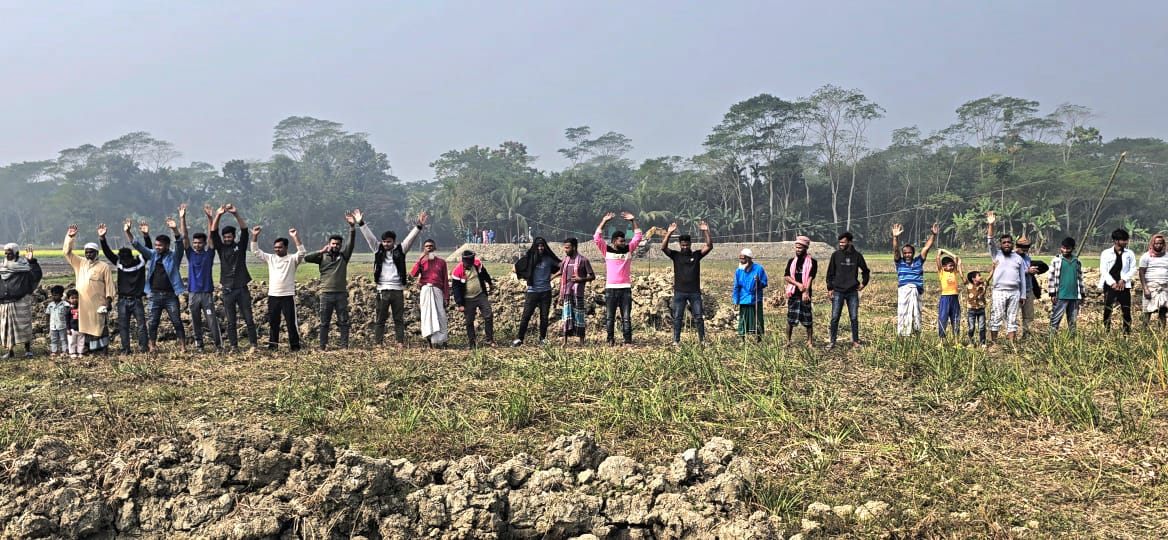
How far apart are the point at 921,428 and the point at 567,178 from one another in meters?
50.9

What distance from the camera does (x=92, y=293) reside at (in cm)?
871

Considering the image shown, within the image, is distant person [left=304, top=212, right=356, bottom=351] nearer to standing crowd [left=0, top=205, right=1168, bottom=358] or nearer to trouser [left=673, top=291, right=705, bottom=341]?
standing crowd [left=0, top=205, right=1168, bottom=358]

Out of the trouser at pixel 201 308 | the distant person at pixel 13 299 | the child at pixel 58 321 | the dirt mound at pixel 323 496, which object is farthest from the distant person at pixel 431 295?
the dirt mound at pixel 323 496

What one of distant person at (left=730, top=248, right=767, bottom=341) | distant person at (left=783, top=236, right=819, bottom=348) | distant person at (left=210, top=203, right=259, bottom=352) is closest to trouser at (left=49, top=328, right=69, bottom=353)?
distant person at (left=210, top=203, right=259, bottom=352)

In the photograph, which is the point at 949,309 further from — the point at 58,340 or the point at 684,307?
the point at 58,340

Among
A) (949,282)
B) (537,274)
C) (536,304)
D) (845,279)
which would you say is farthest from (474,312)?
(949,282)

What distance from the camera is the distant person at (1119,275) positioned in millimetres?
8758

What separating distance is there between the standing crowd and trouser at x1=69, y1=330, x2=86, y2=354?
0.02m

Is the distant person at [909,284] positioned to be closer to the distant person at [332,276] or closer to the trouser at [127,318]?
the distant person at [332,276]

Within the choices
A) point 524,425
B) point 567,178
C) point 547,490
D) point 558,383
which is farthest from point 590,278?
point 567,178

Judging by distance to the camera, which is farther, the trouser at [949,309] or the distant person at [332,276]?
the trouser at [949,309]

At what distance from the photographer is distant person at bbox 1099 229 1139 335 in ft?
28.7

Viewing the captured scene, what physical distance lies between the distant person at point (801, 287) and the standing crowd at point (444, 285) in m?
0.02

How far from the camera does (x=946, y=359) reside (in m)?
6.48
